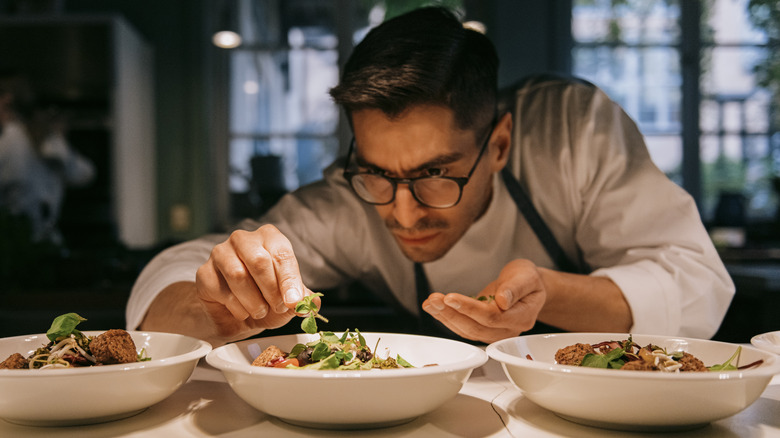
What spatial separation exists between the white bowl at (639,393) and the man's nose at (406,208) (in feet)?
2.36

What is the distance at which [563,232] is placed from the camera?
1.74 meters

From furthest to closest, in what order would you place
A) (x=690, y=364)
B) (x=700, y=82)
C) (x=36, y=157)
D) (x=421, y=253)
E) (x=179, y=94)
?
(x=700, y=82)
(x=179, y=94)
(x=36, y=157)
(x=421, y=253)
(x=690, y=364)

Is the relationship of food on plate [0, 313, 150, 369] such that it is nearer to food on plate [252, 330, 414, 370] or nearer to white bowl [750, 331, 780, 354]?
food on plate [252, 330, 414, 370]

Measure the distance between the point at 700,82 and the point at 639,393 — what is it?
205 inches

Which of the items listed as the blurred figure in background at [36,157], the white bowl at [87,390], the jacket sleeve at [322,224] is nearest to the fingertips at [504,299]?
the white bowl at [87,390]

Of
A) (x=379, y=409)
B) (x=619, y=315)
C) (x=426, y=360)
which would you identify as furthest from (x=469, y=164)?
(x=379, y=409)

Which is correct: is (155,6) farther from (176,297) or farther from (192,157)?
(176,297)

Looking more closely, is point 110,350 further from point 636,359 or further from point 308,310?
point 636,359

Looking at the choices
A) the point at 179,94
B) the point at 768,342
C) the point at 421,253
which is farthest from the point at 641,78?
the point at 768,342

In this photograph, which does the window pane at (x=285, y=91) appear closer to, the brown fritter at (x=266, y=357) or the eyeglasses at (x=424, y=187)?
the eyeglasses at (x=424, y=187)

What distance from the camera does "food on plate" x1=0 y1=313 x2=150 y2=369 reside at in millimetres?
756

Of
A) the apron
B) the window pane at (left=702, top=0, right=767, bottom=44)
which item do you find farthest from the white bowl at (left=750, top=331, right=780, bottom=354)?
the window pane at (left=702, top=0, right=767, bottom=44)

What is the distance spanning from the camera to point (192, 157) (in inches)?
197

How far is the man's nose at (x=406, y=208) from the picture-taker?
4.63 feet
